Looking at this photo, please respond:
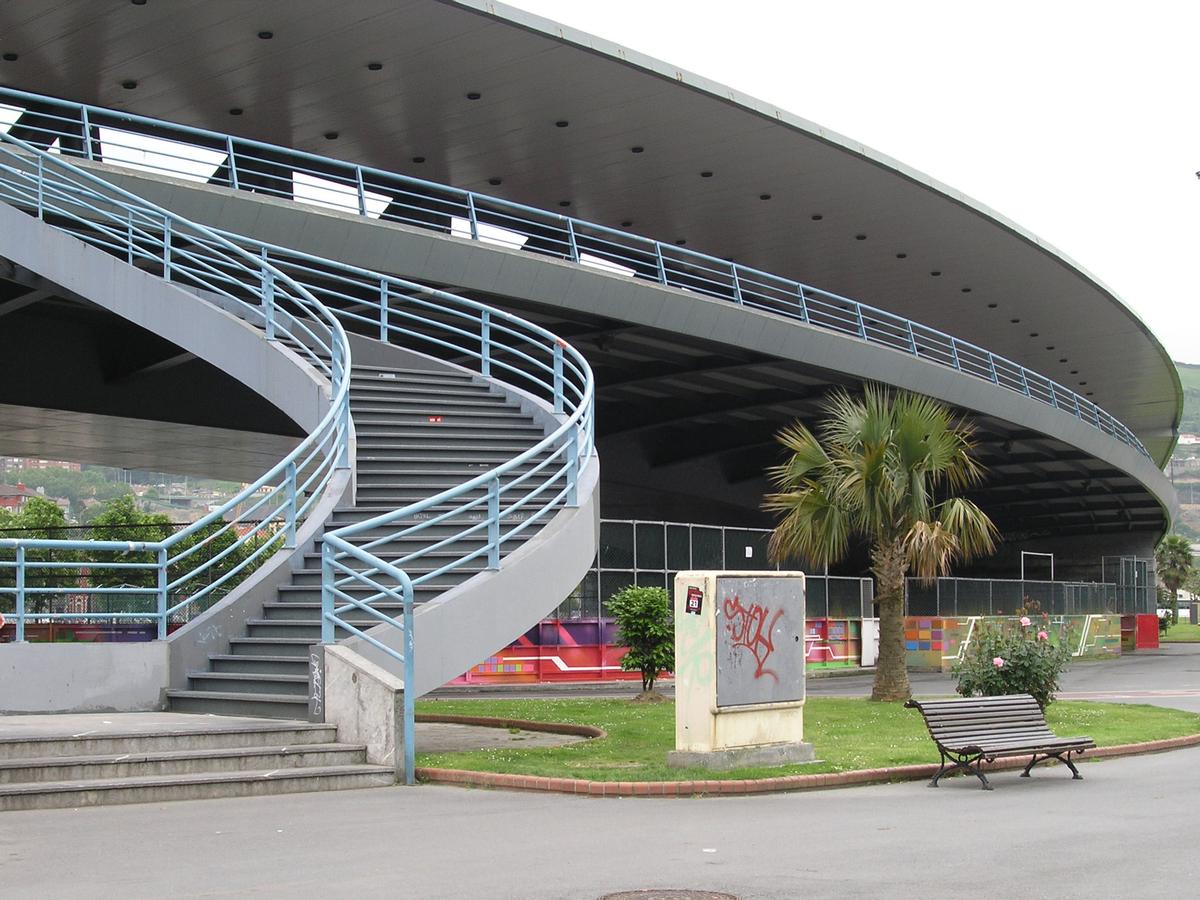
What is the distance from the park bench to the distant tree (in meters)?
8.43

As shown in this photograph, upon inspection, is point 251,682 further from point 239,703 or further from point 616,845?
point 616,845

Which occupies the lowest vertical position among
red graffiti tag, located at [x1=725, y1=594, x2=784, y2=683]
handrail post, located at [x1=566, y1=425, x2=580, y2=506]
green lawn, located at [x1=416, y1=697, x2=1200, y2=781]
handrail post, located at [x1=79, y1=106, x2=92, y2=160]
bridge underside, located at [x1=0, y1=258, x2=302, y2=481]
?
green lawn, located at [x1=416, y1=697, x2=1200, y2=781]

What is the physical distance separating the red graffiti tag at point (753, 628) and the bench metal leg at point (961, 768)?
164 cm

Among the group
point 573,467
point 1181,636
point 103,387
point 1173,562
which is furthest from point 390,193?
point 1173,562

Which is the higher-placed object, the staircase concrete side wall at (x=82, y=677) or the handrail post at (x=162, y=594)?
the handrail post at (x=162, y=594)

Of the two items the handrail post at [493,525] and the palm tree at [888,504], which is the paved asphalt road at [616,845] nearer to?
the handrail post at [493,525]

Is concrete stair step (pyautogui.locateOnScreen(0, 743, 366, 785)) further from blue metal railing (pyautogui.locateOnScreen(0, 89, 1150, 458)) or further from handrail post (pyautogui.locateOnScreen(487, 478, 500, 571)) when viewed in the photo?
blue metal railing (pyautogui.locateOnScreen(0, 89, 1150, 458))

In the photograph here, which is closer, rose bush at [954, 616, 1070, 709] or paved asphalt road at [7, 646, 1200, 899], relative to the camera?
paved asphalt road at [7, 646, 1200, 899]

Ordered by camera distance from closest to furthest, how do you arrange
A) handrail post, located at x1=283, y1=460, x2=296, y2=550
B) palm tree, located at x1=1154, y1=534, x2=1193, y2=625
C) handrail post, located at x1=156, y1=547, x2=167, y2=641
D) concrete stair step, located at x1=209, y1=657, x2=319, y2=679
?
concrete stair step, located at x1=209, y1=657, x2=319, y2=679, handrail post, located at x1=156, y1=547, x2=167, y2=641, handrail post, located at x1=283, y1=460, x2=296, y2=550, palm tree, located at x1=1154, y1=534, x2=1193, y2=625

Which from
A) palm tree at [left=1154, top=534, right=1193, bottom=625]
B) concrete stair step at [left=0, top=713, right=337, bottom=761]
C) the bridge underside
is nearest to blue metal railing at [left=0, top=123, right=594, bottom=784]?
concrete stair step at [left=0, top=713, right=337, bottom=761]

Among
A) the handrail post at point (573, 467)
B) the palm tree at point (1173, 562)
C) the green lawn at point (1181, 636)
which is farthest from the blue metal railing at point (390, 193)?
the palm tree at point (1173, 562)

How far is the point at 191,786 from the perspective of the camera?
10898 mm

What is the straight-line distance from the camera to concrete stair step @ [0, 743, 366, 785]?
10633mm

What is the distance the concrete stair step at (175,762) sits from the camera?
34.9 ft
